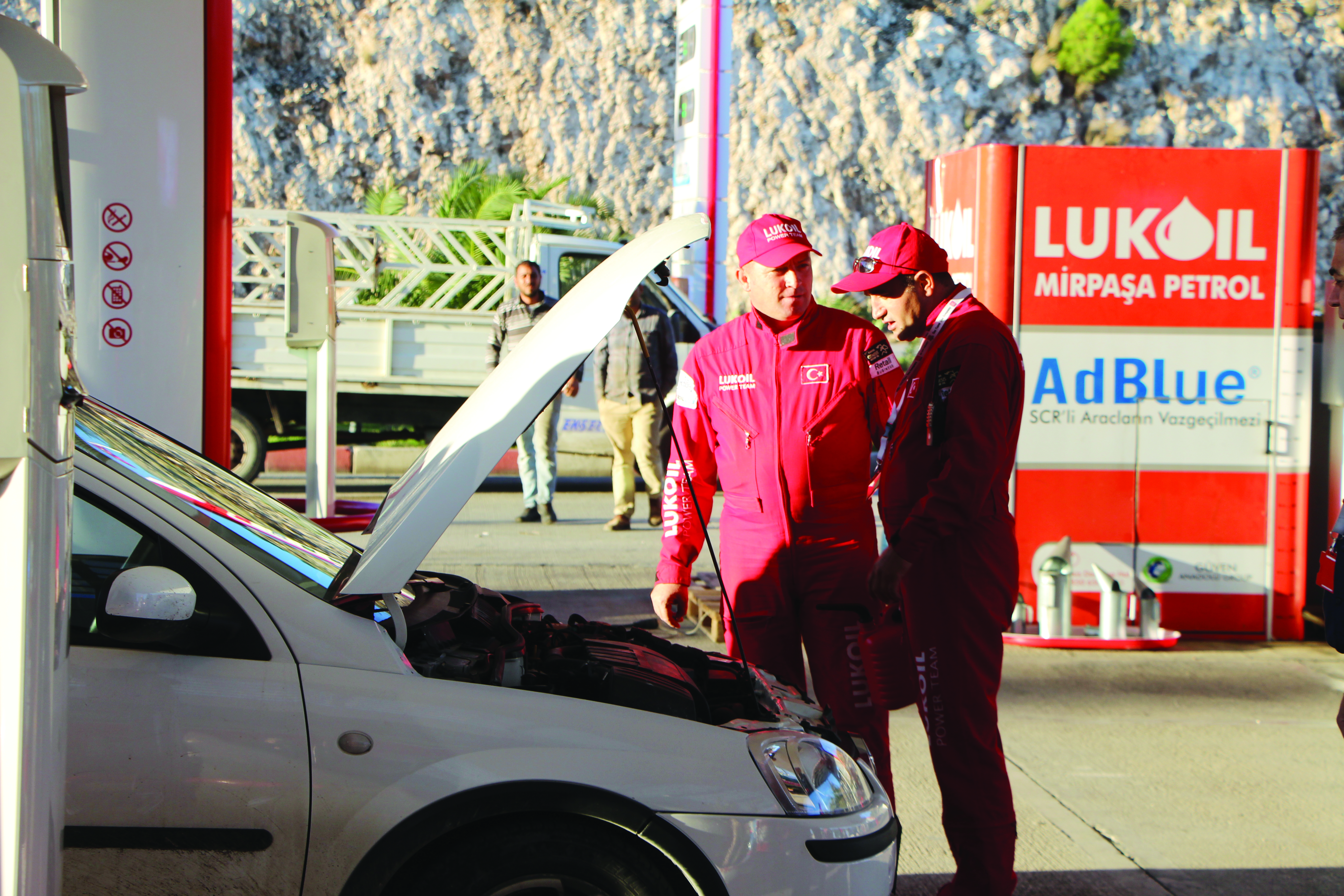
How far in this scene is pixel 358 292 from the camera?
11.9 metres

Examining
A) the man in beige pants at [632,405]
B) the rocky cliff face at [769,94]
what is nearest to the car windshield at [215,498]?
the man in beige pants at [632,405]

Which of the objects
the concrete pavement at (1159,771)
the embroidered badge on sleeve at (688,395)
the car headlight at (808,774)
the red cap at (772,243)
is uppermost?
the red cap at (772,243)

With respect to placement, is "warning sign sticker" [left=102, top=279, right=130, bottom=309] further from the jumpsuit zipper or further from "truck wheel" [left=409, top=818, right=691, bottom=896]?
"truck wheel" [left=409, top=818, right=691, bottom=896]

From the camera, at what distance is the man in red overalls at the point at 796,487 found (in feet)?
10.8

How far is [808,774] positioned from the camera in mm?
2348

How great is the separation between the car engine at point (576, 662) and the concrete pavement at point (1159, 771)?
0.86m

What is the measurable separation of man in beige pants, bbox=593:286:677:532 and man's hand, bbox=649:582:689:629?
5.63 meters

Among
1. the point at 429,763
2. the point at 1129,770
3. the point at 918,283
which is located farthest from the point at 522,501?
the point at 429,763

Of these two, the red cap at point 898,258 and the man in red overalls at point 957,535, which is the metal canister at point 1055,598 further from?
the red cap at point 898,258

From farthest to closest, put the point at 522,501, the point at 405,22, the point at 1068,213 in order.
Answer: the point at 405,22 → the point at 522,501 → the point at 1068,213

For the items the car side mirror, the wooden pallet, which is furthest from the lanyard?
the wooden pallet

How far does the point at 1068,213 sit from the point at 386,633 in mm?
4410

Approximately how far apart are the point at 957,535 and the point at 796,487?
49cm

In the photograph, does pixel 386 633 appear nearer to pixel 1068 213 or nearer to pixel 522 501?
pixel 1068 213
